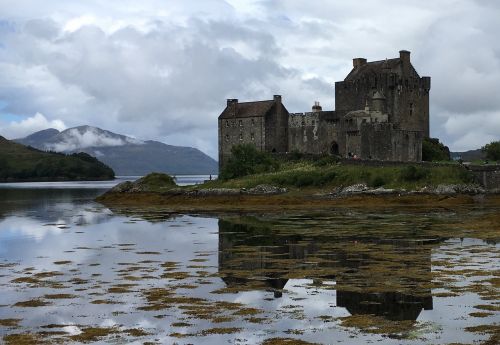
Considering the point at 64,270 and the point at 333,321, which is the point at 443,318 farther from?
the point at 64,270

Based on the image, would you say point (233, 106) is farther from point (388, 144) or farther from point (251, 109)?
point (388, 144)

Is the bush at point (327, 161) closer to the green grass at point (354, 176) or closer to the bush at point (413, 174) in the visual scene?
the green grass at point (354, 176)

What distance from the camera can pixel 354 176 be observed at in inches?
2876

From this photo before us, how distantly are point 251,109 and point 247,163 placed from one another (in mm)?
11362

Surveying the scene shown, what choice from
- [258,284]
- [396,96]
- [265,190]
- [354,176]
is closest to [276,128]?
[396,96]

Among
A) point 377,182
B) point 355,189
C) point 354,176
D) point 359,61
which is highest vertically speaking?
point 359,61

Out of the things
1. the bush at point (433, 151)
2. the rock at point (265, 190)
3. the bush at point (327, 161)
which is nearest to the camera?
the rock at point (265, 190)

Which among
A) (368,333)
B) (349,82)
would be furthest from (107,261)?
(349,82)

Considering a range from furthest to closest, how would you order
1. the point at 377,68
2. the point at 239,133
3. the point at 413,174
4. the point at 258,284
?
the point at 239,133 < the point at 377,68 < the point at 413,174 < the point at 258,284

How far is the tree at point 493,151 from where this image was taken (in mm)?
83875

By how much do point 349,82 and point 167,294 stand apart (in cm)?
6730

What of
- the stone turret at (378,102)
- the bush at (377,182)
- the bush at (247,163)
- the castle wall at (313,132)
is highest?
the stone turret at (378,102)

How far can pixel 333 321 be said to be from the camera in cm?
1917

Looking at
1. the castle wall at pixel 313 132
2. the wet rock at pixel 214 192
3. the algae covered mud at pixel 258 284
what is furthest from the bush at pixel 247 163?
the algae covered mud at pixel 258 284
